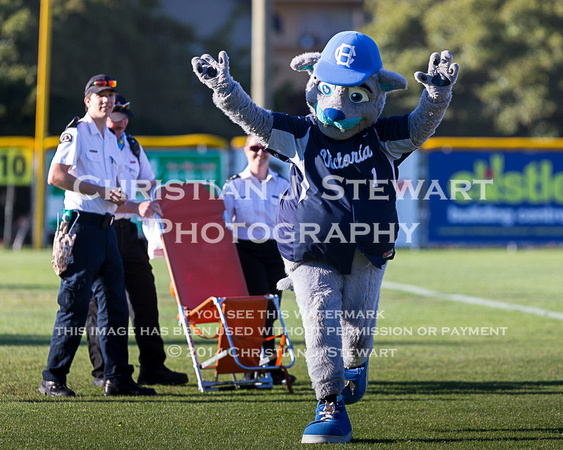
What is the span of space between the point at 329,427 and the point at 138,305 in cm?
254

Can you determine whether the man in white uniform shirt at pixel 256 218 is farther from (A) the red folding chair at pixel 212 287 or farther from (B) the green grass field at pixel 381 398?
(B) the green grass field at pixel 381 398

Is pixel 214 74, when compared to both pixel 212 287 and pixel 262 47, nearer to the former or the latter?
pixel 212 287

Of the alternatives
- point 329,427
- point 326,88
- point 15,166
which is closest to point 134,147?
point 326,88

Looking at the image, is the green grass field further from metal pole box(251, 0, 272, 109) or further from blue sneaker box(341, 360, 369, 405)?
metal pole box(251, 0, 272, 109)

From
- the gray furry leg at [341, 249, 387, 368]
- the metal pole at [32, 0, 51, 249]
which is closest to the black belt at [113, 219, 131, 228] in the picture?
the gray furry leg at [341, 249, 387, 368]

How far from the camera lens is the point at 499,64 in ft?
109

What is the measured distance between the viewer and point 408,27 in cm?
3612

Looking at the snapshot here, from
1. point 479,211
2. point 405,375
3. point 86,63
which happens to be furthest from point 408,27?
point 405,375

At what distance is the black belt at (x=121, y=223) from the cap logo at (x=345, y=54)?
2.39 meters

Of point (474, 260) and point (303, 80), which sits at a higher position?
point (303, 80)

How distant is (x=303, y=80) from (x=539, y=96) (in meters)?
10.7

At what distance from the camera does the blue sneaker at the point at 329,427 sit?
15.4 feet

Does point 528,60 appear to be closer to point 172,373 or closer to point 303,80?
point 303,80

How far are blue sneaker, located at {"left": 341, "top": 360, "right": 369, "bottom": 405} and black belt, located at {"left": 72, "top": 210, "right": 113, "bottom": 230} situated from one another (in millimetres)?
1943
